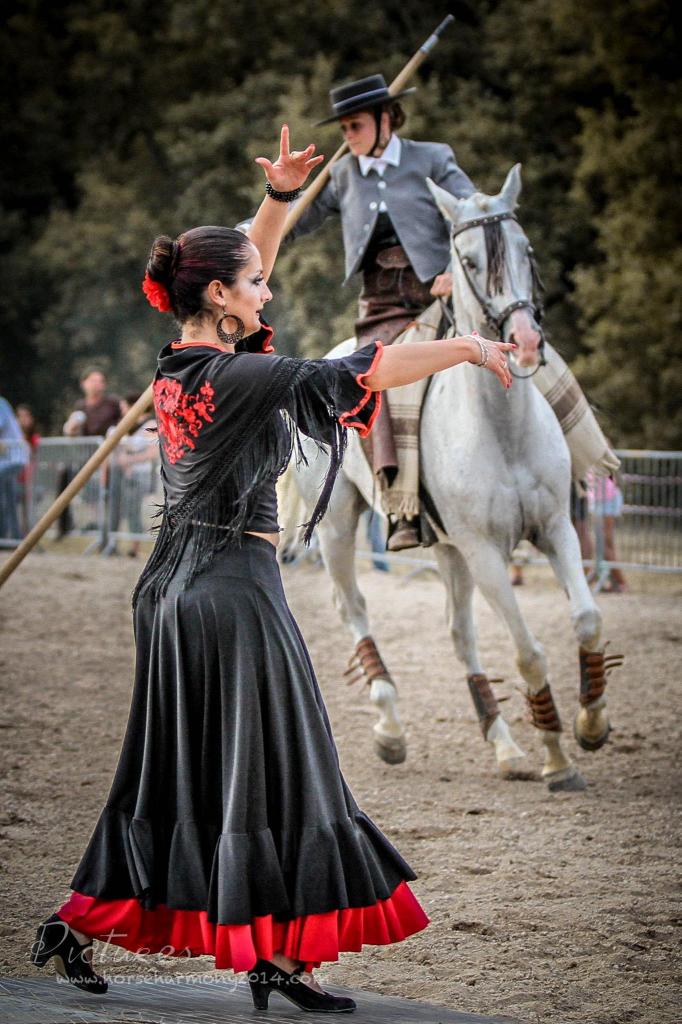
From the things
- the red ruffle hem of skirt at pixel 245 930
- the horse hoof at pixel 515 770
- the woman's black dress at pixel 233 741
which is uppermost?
the woman's black dress at pixel 233 741

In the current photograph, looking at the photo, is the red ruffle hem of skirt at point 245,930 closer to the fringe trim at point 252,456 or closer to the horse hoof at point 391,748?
the fringe trim at point 252,456

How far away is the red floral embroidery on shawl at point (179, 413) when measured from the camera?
11.0 ft

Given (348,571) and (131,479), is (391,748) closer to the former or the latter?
(348,571)

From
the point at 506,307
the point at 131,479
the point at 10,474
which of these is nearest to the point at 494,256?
the point at 506,307

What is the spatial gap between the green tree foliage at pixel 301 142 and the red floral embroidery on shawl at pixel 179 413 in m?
19.2

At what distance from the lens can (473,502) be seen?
615 centimetres

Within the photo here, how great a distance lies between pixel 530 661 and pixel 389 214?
7.47 feet

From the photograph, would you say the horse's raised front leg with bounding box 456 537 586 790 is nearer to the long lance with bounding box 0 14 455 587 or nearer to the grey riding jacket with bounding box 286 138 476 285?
the grey riding jacket with bounding box 286 138 476 285

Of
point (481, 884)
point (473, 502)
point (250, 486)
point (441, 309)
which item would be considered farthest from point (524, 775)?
point (250, 486)

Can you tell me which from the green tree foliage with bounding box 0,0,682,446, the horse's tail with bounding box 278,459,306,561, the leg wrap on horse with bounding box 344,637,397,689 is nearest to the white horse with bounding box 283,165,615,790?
the leg wrap on horse with bounding box 344,637,397,689

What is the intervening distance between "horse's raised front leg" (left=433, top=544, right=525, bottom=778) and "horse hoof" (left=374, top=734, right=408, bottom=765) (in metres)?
0.41

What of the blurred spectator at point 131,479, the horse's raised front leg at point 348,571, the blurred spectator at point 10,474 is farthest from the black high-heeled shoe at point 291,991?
the blurred spectator at point 10,474

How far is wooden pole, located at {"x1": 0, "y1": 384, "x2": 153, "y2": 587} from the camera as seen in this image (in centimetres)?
565

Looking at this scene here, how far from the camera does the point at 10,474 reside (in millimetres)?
17531
